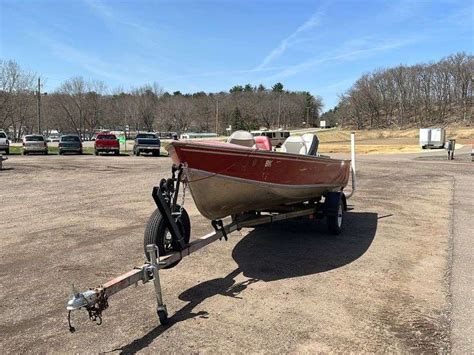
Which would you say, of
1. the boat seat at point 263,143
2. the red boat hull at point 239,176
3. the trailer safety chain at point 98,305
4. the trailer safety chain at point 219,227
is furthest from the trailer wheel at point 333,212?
the trailer safety chain at point 98,305

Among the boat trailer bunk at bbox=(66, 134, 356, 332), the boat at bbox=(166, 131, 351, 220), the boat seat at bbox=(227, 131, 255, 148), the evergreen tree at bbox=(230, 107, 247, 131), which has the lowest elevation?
the boat trailer bunk at bbox=(66, 134, 356, 332)

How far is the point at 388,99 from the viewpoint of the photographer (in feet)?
454

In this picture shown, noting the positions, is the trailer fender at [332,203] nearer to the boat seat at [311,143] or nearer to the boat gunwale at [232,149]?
the boat seat at [311,143]

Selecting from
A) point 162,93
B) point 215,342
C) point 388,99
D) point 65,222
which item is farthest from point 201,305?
point 388,99

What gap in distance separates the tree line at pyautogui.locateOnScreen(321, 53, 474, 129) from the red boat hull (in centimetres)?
12437

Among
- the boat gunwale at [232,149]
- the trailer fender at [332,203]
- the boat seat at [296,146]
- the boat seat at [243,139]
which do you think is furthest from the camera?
the boat seat at [296,146]

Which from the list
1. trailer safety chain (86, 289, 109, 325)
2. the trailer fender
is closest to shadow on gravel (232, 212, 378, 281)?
the trailer fender

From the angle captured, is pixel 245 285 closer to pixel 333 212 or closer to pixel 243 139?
pixel 243 139

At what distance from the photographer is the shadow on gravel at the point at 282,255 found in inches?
195

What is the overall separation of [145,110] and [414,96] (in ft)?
252

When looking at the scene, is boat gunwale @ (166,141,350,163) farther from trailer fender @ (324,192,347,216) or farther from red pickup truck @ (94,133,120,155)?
red pickup truck @ (94,133,120,155)

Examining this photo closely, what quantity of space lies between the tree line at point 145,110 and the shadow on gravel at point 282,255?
64.6 meters

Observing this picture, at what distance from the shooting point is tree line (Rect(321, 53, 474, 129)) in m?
126

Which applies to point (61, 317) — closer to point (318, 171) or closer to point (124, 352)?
point (124, 352)
